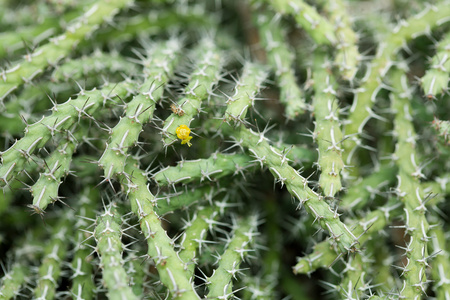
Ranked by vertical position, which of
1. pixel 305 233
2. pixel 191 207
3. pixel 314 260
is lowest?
pixel 305 233

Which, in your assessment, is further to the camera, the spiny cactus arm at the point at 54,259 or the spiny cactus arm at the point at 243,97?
the spiny cactus arm at the point at 54,259

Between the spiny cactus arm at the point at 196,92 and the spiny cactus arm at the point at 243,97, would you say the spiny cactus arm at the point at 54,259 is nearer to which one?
the spiny cactus arm at the point at 196,92

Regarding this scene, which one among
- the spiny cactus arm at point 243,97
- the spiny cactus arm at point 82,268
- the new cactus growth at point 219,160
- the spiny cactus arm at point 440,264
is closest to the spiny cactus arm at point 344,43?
the new cactus growth at point 219,160

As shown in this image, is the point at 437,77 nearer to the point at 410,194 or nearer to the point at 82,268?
the point at 410,194

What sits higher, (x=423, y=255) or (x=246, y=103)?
(x=246, y=103)

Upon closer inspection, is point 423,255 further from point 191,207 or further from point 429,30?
point 429,30

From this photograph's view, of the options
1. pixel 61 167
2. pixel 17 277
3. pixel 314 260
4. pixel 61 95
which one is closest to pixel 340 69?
pixel 314 260

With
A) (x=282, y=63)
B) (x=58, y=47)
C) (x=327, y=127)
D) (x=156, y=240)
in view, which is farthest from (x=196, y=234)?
(x=58, y=47)

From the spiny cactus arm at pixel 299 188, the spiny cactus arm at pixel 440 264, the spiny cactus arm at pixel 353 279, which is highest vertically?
the spiny cactus arm at pixel 299 188

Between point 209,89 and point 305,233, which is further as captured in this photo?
point 305,233
